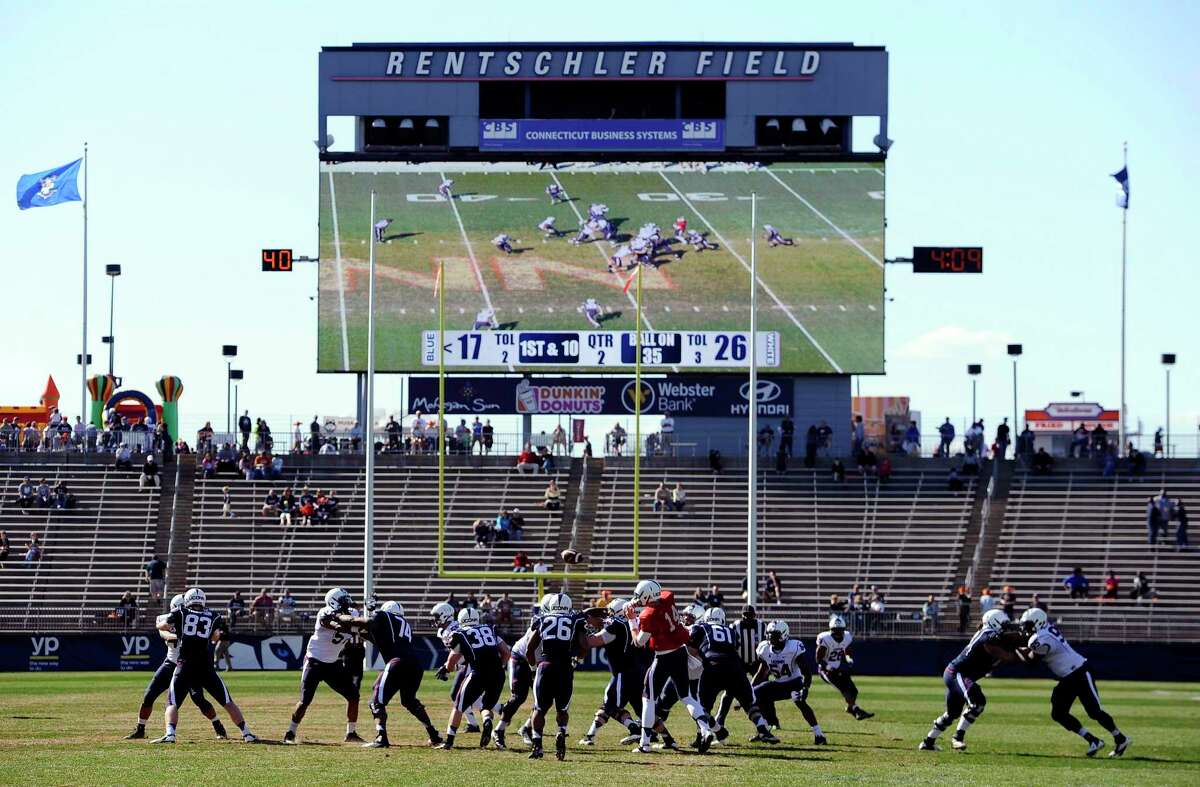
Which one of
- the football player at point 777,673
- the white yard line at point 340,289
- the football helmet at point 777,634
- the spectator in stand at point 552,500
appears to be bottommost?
the football player at point 777,673

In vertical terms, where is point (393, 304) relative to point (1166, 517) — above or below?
above

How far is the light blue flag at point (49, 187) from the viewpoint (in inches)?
2216

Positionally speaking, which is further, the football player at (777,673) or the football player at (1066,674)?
the football player at (777,673)

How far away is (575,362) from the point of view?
5319 centimetres

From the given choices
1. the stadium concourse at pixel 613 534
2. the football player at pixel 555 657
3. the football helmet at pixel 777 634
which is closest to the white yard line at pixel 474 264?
the stadium concourse at pixel 613 534

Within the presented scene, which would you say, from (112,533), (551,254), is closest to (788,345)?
(551,254)

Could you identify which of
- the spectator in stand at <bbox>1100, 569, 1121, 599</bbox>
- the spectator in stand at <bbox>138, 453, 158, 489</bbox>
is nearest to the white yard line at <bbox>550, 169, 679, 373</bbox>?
the spectator in stand at <bbox>1100, 569, 1121, 599</bbox>

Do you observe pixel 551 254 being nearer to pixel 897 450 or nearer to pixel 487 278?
→ pixel 487 278

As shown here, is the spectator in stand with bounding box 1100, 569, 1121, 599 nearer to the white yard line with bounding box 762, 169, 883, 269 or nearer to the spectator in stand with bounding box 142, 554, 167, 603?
the white yard line with bounding box 762, 169, 883, 269

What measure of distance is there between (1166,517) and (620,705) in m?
30.9

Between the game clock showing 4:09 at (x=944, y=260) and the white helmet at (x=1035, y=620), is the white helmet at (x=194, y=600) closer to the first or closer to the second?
the white helmet at (x=1035, y=620)

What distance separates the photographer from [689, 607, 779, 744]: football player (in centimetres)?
2414

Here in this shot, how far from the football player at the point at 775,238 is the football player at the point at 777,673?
28.1 metres

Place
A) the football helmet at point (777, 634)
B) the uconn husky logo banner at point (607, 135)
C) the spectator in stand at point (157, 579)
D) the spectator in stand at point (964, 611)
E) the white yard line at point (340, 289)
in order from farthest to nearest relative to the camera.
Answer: the uconn husky logo banner at point (607, 135), the white yard line at point (340, 289), the spectator in stand at point (157, 579), the spectator in stand at point (964, 611), the football helmet at point (777, 634)
